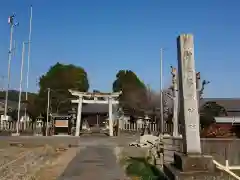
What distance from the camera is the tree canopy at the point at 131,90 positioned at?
70.6 m

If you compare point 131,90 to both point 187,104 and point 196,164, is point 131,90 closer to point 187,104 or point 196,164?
point 187,104

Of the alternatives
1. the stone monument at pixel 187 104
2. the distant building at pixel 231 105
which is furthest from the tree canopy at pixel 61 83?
the stone monument at pixel 187 104

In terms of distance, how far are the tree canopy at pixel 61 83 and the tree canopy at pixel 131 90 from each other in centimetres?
767

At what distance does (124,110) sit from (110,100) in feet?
70.1

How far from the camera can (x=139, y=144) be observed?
27312 mm

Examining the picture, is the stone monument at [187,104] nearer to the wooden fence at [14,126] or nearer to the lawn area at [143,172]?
the lawn area at [143,172]

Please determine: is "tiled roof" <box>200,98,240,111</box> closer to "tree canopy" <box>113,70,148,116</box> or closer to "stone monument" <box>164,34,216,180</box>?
"tree canopy" <box>113,70,148,116</box>

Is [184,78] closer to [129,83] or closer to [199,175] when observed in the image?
[199,175]

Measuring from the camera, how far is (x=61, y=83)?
226 ft

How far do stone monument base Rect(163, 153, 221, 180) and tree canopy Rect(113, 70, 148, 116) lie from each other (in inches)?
2352

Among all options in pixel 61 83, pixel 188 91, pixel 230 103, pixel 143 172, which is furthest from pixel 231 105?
pixel 188 91

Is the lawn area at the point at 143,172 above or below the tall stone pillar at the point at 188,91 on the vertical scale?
below

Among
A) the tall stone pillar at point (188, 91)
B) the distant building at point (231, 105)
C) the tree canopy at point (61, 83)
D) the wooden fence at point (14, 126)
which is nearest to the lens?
the tall stone pillar at point (188, 91)

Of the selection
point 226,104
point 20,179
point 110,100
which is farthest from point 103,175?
point 226,104
